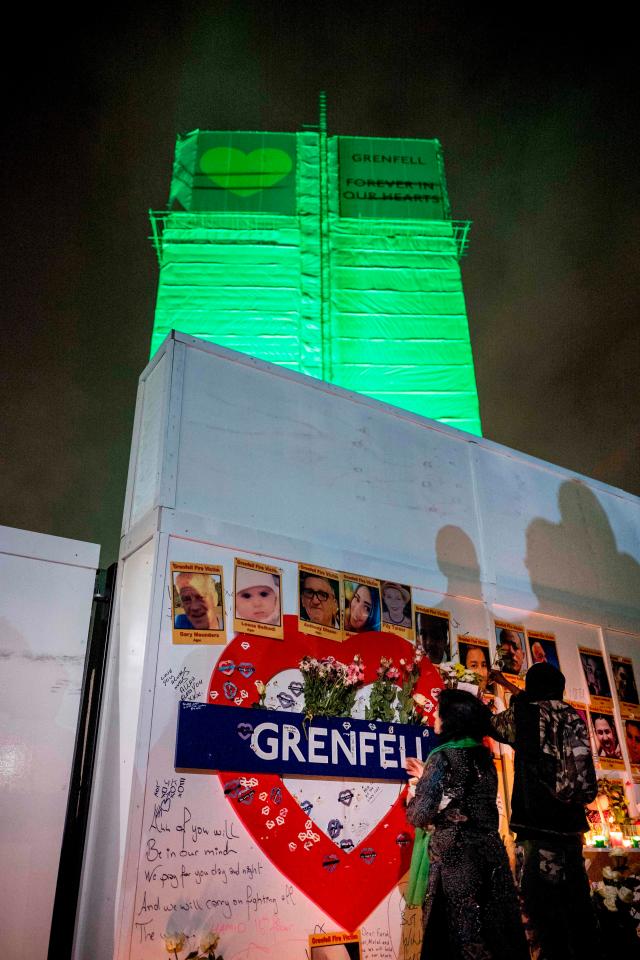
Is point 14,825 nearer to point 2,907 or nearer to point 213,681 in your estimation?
point 2,907

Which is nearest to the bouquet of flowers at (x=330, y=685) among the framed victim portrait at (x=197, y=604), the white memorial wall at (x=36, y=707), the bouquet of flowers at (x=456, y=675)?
the framed victim portrait at (x=197, y=604)

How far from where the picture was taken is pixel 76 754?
10.4 feet

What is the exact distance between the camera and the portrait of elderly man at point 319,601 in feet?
11.6

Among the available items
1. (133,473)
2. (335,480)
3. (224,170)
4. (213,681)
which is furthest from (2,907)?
(224,170)

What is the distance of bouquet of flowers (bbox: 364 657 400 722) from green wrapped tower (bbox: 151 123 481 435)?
5.66 m

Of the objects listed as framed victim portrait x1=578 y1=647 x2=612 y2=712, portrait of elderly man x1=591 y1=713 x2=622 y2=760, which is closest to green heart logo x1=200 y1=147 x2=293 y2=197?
framed victim portrait x1=578 y1=647 x2=612 y2=712

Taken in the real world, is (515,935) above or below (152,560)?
below

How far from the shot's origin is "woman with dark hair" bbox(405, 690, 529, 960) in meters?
2.53

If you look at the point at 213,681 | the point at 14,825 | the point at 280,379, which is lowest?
the point at 14,825

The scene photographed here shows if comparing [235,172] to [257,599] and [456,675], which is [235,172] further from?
[456,675]

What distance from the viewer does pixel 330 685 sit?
3.41 meters

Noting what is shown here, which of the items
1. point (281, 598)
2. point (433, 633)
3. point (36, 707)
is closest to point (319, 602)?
point (281, 598)

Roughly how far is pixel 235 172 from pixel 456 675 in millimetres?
9516

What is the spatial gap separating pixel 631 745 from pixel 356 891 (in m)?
2.61
